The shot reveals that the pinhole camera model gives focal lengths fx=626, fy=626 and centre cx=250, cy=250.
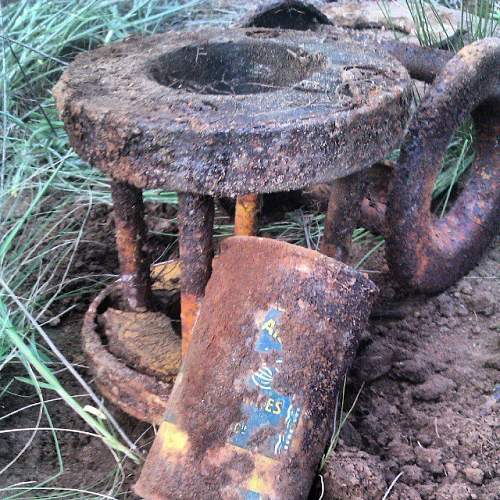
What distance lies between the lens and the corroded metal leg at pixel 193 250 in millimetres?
1452

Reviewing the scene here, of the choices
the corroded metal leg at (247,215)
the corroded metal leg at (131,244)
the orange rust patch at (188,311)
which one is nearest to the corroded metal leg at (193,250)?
the orange rust patch at (188,311)

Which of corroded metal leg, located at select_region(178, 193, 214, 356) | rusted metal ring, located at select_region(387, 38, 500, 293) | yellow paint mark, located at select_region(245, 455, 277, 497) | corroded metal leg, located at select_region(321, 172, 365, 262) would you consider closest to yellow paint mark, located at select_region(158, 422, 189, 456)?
yellow paint mark, located at select_region(245, 455, 277, 497)

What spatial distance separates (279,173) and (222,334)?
0.38 metres

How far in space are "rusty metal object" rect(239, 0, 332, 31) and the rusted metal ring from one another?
2.49 ft

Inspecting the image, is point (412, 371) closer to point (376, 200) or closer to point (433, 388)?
point (433, 388)

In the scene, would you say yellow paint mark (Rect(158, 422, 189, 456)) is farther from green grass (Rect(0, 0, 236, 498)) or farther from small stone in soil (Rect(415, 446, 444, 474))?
small stone in soil (Rect(415, 446, 444, 474))

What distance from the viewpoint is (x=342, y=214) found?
5.54 feet

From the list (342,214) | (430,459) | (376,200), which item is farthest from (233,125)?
(376,200)

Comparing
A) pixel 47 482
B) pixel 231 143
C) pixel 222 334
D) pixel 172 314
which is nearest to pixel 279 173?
pixel 231 143

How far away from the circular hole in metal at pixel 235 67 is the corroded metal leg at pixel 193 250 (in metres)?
0.49

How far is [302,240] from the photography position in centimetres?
240

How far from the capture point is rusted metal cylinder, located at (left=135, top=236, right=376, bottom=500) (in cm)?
133

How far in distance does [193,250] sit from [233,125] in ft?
1.16

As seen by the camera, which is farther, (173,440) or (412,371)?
(412,371)
